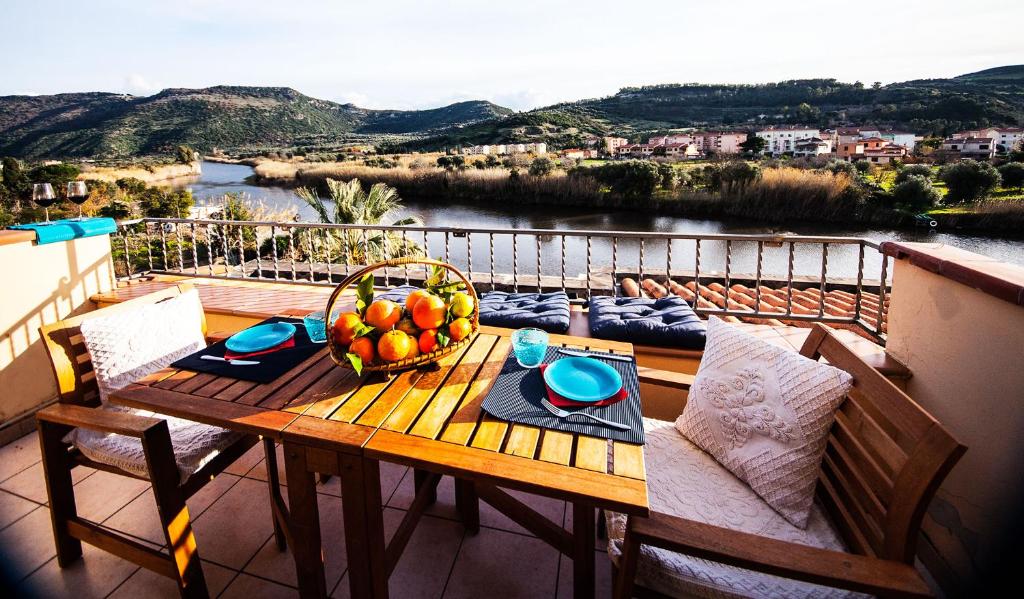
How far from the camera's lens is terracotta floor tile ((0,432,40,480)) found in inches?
94.1

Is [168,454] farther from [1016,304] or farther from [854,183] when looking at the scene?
[854,183]

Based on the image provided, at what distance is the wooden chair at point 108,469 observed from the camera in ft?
4.88

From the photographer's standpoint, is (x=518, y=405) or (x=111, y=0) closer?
(x=518, y=405)

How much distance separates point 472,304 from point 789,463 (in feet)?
3.35

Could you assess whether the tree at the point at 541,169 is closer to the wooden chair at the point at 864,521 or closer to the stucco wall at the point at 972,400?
the stucco wall at the point at 972,400

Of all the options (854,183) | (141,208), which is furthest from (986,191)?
(141,208)

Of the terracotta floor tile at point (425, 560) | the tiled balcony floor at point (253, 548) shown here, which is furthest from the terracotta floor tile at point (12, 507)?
the terracotta floor tile at point (425, 560)

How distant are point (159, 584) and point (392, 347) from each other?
1250mm

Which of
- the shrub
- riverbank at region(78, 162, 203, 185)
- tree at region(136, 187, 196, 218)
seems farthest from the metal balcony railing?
riverbank at region(78, 162, 203, 185)

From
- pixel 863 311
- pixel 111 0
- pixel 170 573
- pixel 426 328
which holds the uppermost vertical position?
pixel 111 0

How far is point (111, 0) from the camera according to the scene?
450cm

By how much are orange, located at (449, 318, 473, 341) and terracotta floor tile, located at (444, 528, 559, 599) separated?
869 millimetres

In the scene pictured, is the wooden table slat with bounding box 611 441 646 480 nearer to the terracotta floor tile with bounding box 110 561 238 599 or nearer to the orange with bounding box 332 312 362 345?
the orange with bounding box 332 312 362 345

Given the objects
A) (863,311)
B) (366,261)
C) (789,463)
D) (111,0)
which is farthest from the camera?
(366,261)
